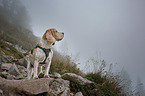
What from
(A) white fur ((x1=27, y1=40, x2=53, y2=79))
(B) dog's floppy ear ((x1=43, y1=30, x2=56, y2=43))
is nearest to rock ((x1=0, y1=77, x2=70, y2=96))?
(A) white fur ((x1=27, y1=40, x2=53, y2=79))

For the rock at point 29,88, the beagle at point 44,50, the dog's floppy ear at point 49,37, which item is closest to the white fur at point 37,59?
the beagle at point 44,50

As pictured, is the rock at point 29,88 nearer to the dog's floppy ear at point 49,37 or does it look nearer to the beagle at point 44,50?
the beagle at point 44,50

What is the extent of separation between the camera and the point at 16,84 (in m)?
1.67

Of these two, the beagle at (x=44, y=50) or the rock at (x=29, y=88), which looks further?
the beagle at (x=44, y=50)

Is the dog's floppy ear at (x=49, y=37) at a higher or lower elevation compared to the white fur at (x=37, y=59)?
higher

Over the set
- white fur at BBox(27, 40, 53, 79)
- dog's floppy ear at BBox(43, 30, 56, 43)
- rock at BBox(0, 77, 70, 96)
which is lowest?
rock at BBox(0, 77, 70, 96)

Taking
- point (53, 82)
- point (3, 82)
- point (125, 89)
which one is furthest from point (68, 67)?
point (3, 82)

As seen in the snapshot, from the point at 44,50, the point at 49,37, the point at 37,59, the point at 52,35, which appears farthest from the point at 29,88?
the point at 52,35

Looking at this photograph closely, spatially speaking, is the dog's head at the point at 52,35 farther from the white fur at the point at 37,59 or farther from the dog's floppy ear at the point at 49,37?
the white fur at the point at 37,59

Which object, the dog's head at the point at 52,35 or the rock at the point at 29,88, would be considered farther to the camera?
the dog's head at the point at 52,35

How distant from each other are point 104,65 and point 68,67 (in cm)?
248

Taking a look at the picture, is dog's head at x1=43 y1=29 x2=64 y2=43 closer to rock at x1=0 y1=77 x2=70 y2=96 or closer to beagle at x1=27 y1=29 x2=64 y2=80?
beagle at x1=27 y1=29 x2=64 y2=80

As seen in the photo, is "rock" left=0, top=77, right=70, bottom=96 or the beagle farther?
the beagle

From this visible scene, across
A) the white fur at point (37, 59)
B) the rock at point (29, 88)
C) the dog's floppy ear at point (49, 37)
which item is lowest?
the rock at point (29, 88)
